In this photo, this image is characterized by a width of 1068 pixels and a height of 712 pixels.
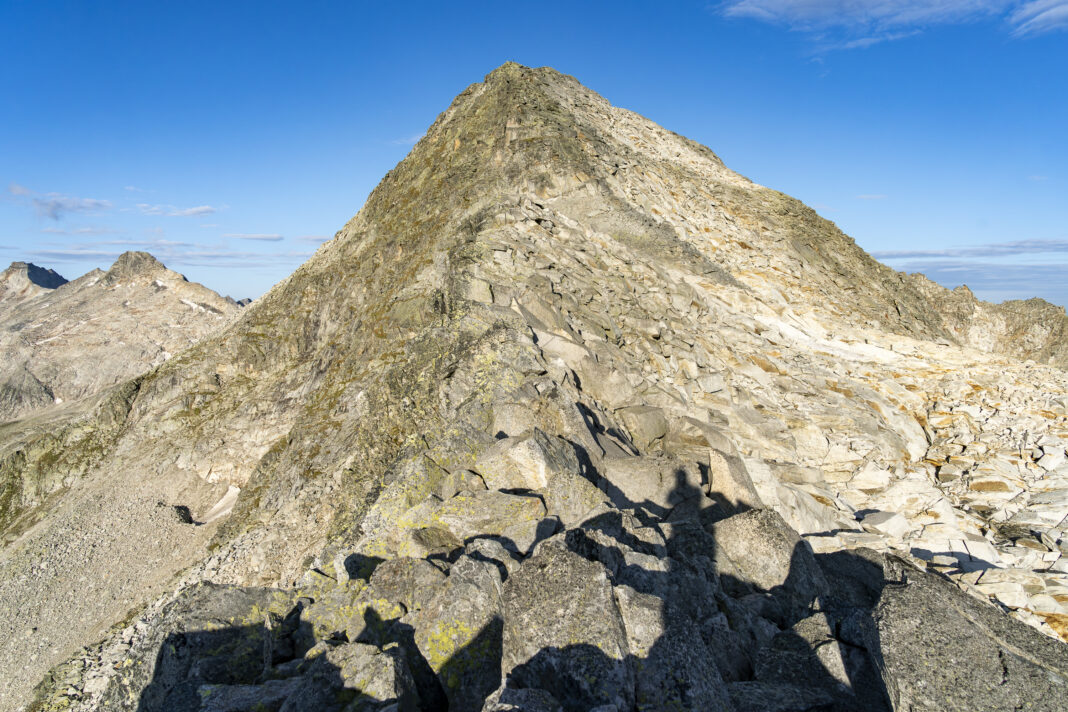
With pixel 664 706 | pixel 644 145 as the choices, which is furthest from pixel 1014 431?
pixel 644 145

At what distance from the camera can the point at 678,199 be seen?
36719 millimetres

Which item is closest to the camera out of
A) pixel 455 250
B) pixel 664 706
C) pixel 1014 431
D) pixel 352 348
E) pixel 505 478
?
pixel 664 706

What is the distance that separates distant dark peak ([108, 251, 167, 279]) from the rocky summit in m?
85.9

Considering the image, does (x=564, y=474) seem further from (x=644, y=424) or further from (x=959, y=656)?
(x=644, y=424)

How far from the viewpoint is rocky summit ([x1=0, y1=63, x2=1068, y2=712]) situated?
21.3 ft

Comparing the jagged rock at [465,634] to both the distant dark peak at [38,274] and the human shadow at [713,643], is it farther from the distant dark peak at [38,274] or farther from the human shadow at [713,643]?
the distant dark peak at [38,274]

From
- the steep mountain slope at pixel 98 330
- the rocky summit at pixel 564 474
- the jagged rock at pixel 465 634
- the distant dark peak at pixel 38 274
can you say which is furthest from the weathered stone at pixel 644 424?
the distant dark peak at pixel 38 274

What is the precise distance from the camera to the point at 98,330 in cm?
10456

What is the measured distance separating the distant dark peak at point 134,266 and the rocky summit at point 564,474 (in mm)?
85923

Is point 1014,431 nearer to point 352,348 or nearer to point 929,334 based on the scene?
point 929,334

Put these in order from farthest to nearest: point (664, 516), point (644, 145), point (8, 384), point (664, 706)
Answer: point (8, 384), point (644, 145), point (664, 516), point (664, 706)

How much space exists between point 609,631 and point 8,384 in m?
123

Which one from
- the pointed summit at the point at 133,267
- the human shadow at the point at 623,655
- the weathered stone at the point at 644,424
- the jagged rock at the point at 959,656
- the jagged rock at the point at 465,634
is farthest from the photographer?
the pointed summit at the point at 133,267

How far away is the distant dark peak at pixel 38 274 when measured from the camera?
141500 millimetres
